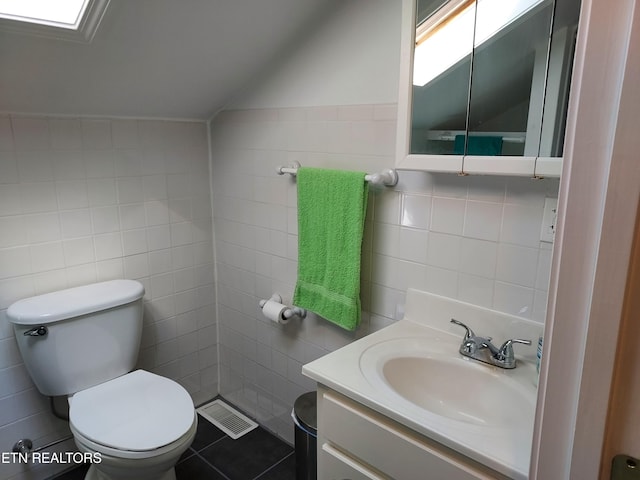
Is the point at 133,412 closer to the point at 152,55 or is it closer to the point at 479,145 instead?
the point at 152,55

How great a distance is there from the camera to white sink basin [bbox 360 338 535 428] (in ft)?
3.94

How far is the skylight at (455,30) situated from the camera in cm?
115

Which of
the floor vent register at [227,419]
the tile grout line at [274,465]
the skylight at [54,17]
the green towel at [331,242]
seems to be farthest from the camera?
the floor vent register at [227,419]

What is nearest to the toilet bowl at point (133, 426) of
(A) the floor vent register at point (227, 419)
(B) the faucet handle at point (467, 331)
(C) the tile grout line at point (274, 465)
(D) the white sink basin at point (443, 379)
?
(C) the tile grout line at point (274, 465)

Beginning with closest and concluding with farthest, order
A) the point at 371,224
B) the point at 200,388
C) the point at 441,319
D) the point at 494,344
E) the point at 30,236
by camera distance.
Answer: the point at 494,344, the point at 441,319, the point at 371,224, the point at 30,236, the point at 200,388

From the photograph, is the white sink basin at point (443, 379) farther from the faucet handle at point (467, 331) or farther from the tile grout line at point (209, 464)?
A: the tile grout line at point (209, 464)

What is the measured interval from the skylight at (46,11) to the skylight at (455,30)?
963 mm

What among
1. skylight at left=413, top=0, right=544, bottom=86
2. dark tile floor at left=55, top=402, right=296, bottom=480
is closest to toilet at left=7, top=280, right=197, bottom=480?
dark tile floor at left=55, top=402, right=296, bottom=480

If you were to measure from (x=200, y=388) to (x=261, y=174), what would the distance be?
1214 mm

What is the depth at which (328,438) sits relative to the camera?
125cm

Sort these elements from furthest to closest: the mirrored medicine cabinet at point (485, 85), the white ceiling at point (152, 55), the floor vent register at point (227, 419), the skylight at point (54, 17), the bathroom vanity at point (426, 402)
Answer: the floor vent register at point (227, 419) < the white ceiling at point (152, 55) < the skylight at point (54, 17) < the mirrored medicine cabinet at point (485, 85) < the bathroom vanity at point (426, 402)

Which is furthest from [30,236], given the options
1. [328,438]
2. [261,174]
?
[328,438]

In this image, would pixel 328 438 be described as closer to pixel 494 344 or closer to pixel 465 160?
pixel 494 344

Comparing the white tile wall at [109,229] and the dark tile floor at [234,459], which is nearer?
the white tile wall at [109,229]
